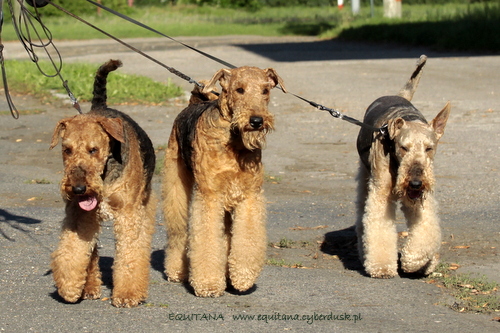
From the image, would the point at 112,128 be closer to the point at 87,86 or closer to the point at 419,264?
the point at 419,264

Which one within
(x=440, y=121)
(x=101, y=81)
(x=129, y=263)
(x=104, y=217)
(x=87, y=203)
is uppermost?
(x=101, y=81)

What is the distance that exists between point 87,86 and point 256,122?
11378 millimetres

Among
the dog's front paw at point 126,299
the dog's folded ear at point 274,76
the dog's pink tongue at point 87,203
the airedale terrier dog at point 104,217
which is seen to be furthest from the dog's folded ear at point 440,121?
the dog's pink tongue at point 87,203

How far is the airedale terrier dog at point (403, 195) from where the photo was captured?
6020 mm

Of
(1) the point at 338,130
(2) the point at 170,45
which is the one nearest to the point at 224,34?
(2) the point at 170,45

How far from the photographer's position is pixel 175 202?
6195mm

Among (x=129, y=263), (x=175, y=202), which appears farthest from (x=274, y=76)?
(x=129, y=263)

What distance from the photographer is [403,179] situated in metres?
5.97

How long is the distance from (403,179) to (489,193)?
10.5ft

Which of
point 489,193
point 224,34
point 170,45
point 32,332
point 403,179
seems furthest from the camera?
point 224,34

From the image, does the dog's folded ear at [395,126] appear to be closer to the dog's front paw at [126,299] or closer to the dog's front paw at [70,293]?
the dog's front paw at [126,299]

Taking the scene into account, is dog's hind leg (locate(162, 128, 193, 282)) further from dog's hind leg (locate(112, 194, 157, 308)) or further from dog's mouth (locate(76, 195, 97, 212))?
dog's mouth (locate(76, 195, 97, 212))

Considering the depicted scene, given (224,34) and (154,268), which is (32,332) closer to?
(154,268)

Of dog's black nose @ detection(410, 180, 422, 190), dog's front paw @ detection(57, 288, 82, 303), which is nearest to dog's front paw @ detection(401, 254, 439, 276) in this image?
dog's black nose @ detection(410, 180, 422, 190)
